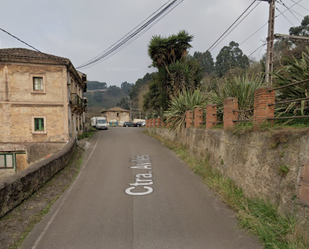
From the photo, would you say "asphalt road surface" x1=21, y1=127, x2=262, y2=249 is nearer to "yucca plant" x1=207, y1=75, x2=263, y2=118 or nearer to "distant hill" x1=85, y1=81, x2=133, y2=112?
"yucca plant" x1=207, y1=75, x2=263, y2=118

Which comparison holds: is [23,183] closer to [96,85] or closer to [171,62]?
[171,62]

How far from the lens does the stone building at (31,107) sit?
44.3 feet

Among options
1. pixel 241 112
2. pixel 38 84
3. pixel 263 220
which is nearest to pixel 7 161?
pixel 38 84

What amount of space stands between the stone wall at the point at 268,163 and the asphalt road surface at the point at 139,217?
88 cm

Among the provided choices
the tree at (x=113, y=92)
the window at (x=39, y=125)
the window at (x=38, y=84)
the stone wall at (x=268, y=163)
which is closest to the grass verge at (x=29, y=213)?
the stone wall at (x=268, y=163)

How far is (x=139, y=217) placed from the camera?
4098 mm

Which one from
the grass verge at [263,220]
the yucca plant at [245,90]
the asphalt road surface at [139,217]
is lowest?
the asphalt road surface at [139,217]

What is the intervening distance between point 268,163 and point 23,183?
5.84 m

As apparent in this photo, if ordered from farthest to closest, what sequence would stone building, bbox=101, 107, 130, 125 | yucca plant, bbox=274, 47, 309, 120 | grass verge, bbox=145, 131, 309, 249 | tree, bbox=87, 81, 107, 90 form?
tree, bbox=87, 81, 107, 90, stone building, bbox=101, 107, 130, 125, yucca plant, bbox=274, 47, 309, 120, grass verge, bbox=145, 131, 309, 249

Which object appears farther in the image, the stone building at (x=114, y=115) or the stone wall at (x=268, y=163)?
the stone building at (x=114, y=115)

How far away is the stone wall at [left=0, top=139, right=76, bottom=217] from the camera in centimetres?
402

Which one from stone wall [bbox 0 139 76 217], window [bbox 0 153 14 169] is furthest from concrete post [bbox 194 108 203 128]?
window [bbox 0 153 14 169]

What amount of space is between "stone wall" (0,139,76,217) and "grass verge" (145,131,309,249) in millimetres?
4949

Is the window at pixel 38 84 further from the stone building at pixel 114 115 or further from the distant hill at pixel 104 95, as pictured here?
the distant hill at pixel 104 95
